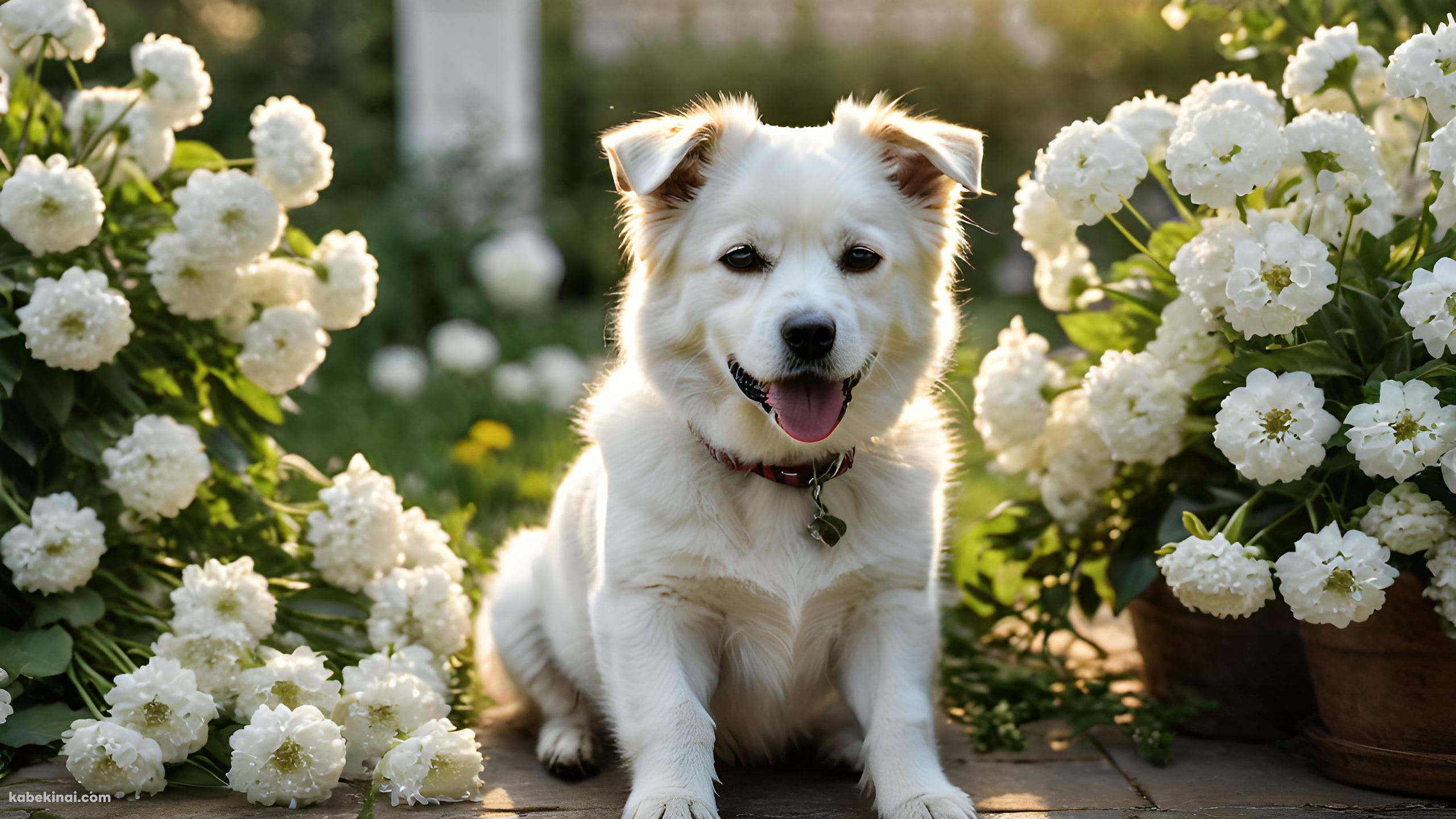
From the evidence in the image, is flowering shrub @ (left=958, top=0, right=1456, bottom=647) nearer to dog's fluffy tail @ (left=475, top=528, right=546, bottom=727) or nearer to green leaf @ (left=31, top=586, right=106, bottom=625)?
dog's fluffy tail @ (left=475, top=528, right=546, bottom=727)

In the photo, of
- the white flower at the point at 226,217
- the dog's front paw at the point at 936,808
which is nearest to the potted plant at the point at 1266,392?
the dog's front paw at the point at 936,808

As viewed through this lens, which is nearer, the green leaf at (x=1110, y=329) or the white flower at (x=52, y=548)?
the white flower at (x=52, y=548)

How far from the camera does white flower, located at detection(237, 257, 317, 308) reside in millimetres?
3066

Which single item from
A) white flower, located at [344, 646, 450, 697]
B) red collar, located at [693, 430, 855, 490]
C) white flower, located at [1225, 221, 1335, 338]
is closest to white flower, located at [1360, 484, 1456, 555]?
white flower, located at [1225, 221, 1335, 338]

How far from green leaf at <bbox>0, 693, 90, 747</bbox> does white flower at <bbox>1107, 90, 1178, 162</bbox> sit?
9.03 feet

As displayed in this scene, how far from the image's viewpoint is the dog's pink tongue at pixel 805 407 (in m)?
A: 2.53

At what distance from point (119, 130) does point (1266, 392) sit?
2.71m

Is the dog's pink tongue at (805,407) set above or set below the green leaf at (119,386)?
above

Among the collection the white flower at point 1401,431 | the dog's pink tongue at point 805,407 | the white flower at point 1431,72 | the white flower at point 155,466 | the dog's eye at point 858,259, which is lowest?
the white flower at point 155,466

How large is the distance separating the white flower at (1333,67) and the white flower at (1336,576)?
3.44ft

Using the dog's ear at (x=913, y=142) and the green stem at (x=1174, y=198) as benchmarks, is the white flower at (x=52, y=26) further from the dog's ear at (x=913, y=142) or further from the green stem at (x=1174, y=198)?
the green stem at (x=1174, y=198)

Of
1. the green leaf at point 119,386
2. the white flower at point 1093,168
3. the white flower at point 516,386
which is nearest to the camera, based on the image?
the white flower at point 1093,168

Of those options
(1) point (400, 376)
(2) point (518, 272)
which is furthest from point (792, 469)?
(2) point (518, 272)

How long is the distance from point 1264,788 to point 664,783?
1.35 metres
